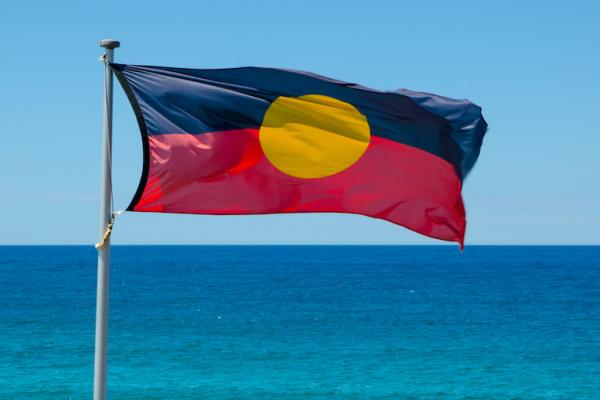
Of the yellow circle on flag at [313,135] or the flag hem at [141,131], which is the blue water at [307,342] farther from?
the flag hem at [141,131]

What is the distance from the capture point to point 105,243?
821 centimetres

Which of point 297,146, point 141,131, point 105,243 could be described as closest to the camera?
point 105,243

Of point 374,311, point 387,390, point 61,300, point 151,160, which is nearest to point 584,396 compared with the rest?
point 387,390

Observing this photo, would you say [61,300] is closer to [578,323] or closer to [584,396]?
[578,323]

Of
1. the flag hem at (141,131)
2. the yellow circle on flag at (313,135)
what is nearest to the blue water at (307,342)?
the yellow circle on flag at (313,135)

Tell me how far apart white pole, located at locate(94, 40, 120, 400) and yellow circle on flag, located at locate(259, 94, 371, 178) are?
1.86 meters

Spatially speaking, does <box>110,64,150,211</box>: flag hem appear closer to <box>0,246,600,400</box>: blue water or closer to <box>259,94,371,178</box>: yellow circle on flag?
<box>259,94,371,178</box>: yellow circle on flag

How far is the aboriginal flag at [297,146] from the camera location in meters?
8.93

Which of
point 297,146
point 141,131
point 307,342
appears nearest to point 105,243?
point 141,131

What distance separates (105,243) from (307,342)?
156 feet

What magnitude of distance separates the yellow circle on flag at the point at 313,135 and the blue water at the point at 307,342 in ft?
91.2

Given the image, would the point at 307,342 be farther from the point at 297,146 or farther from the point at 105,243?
the point at 105,243

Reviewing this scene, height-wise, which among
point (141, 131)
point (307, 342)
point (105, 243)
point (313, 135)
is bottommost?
point (105, 243)

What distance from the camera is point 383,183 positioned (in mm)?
9750
